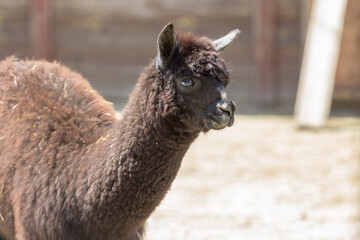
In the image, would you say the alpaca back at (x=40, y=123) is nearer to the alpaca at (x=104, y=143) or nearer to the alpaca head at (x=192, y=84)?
the alpaca at (x=104, y=143)

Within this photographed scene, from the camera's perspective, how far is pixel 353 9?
12547 mm

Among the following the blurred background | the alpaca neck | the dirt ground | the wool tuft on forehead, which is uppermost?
the blurred background

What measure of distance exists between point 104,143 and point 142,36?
924 centimetres

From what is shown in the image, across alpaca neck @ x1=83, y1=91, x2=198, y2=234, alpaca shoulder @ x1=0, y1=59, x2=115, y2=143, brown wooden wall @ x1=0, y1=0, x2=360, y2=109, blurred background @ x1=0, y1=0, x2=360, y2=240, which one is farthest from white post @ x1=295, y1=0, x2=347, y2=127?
alpaca neck @ x1=83, y1=91, x2=198, y2=234

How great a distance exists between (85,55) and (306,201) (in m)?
7.48


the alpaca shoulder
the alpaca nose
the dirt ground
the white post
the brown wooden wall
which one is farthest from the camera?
the brown wooden wall

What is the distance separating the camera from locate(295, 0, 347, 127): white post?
395 inches

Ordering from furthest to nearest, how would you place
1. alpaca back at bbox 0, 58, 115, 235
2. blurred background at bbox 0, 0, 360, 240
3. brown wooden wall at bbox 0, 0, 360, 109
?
brown wooden wall at bbox 0, 0, 360, 109, blurred background at bbox 0, 0, 360, 240, alpaca back at bbox 0, 58, 115, 235

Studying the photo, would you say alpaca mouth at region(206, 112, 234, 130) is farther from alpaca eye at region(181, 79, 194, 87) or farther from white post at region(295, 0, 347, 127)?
white post at region(295, 0, 347, 127)

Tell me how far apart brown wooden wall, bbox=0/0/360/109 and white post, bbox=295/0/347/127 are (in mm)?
2274

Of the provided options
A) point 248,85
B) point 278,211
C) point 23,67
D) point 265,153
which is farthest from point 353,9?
point 23,67

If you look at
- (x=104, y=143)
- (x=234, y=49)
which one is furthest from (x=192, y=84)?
(x=234, y=49)

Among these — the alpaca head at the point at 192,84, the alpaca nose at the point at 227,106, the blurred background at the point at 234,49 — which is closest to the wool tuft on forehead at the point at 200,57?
the alpaca head at the point at 192,84

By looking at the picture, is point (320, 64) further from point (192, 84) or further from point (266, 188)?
point (192, 84)
